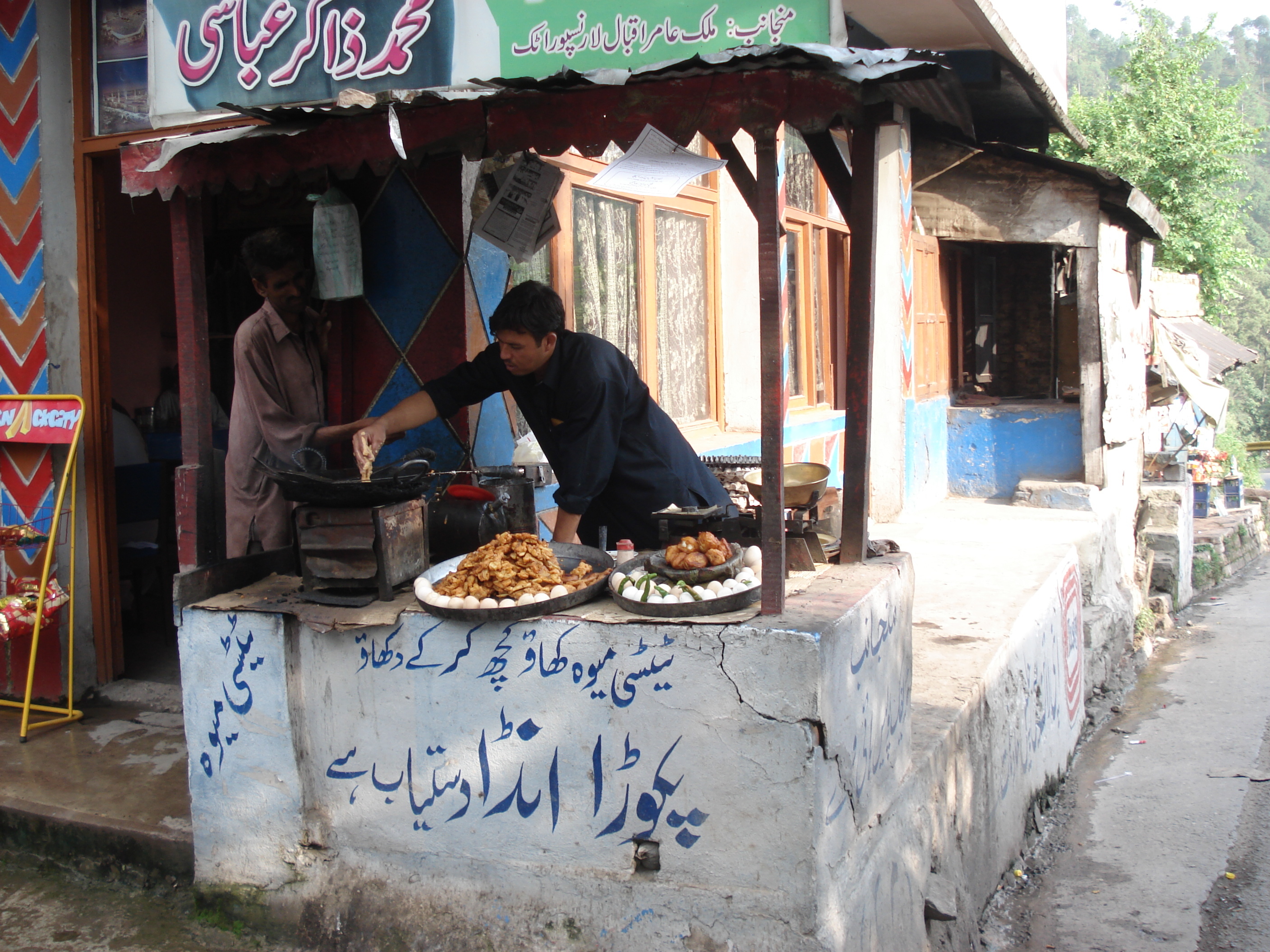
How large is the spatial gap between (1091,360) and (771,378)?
7006mm

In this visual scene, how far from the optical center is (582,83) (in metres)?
2.81

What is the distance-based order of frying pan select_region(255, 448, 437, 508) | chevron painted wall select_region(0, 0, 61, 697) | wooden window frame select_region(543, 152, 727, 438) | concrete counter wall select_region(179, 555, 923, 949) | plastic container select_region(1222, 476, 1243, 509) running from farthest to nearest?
plastic container select_region(1222, 476, 1243, 509), wooden window frame select_region(543, 152, 727, 438), chevron painted wall select_region(0, 0, 61, 697), frying pan select_region(255, 448, 437, 508), concrete counter wall select_region(179, 555, 923, 949)

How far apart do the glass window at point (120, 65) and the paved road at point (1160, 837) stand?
534 cm

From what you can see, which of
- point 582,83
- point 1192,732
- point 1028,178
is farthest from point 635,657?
point 1028,178

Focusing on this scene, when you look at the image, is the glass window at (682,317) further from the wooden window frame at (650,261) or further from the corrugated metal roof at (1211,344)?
the corrugated metal roof at (1211,344)

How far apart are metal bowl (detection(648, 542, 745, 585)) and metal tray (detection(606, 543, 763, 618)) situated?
10 cm

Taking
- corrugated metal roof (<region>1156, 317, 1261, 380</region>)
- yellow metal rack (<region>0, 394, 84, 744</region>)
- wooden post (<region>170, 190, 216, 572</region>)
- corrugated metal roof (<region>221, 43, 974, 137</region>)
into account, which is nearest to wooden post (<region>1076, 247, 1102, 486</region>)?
corrugated metal roof (<region>1156, 317, 1261, 380</region>)

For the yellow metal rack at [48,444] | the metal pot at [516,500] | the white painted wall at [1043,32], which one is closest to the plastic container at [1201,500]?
the white painted wall at [1043,32]

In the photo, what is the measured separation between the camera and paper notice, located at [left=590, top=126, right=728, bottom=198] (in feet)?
9.34

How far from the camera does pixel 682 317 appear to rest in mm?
6555

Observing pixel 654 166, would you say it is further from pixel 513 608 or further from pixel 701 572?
pixel 513 608

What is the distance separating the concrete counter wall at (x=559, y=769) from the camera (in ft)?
9.14

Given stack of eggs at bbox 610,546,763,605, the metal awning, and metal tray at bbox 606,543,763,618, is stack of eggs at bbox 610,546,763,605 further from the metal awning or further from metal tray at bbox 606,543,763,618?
the metal awning

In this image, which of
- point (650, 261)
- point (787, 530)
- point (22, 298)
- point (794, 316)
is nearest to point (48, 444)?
point (22, 298)
